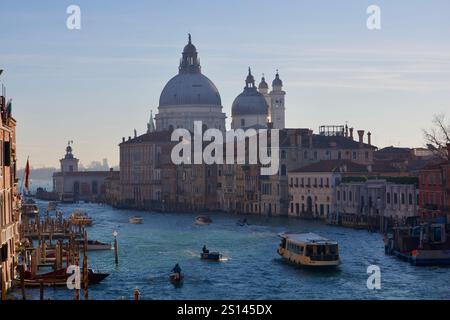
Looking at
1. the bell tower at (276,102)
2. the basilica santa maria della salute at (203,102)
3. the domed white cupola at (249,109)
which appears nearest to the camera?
the domed white cupola at (249,109)

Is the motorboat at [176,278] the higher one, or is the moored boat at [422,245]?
the moored boat at [422,245]

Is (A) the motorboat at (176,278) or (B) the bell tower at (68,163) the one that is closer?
(A) the motorboat at (176,278)

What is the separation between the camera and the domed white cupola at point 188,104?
110m

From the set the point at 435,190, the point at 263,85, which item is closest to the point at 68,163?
the point at 263,85

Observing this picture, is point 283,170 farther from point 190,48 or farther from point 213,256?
point 190,48

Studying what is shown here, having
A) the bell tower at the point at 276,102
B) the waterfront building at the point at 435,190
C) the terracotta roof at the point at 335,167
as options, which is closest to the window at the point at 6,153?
the waterfront building at the point at 435,190

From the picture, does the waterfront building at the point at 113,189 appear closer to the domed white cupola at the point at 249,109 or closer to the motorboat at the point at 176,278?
the domed white cupola at the point at 249,109

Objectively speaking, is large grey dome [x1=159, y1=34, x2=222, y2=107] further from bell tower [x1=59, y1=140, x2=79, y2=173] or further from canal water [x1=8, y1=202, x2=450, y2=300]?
canal water [x1=8, y1=202, x2=450, y2=300]

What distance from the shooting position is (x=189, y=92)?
363 ft

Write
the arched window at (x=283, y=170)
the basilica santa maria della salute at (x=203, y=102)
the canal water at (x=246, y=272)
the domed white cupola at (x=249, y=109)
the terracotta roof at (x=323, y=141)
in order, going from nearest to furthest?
the canal water at (x=246, y=272)
the arched window at (x=283, y=170)
the terracotta roof at (x=323, y=141)
the domed white cupola at (x=249, y=109)
the basilica santa maria della salute at (x=203, y=102)

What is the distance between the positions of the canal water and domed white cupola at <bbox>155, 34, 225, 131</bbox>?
6157cm

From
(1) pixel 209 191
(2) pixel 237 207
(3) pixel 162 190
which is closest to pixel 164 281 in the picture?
(2) pixel 237 207

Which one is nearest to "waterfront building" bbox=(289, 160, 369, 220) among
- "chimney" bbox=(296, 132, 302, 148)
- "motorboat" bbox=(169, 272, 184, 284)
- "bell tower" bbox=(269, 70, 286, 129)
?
"chimney" bbox=(296, 132, 302, 148)

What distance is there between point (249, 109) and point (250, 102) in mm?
720
